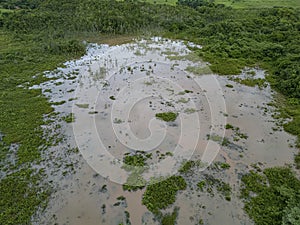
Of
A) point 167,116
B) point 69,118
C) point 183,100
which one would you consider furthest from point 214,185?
point 69,118

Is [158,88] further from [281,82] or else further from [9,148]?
[9,148]

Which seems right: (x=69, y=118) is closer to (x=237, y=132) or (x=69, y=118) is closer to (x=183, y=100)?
(x=183, y=100)

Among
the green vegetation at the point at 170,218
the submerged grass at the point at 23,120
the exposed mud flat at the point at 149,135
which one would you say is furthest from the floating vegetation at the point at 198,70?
the green vegetation at the point at 170,218

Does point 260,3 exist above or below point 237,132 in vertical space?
above

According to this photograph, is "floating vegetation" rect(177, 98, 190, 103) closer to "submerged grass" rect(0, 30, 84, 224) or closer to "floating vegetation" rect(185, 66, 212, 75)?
"floating vegetation" rect(185, 66, 212, 75)

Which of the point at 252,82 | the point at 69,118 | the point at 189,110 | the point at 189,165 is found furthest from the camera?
the point at 252,82

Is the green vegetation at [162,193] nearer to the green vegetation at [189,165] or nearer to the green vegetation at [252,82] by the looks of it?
the green vegetation at [189,165]

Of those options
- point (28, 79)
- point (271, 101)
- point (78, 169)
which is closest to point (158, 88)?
point (271, 101)
